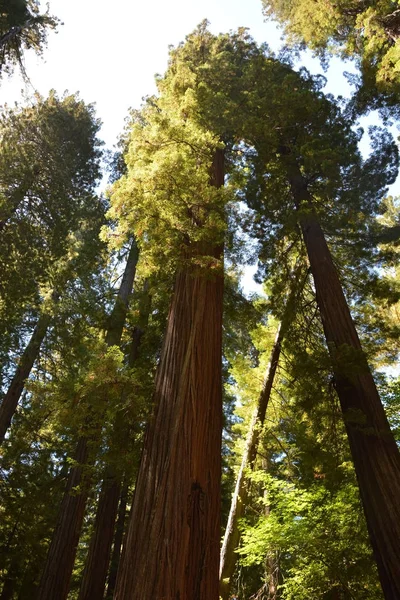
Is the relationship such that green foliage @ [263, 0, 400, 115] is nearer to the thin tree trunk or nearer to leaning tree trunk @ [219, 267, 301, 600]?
leaning tree trunk @ [219, 267, 301, 600]

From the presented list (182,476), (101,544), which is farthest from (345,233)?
(101,544)

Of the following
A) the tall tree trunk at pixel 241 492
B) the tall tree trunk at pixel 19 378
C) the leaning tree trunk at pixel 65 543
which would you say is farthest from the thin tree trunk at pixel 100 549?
the tall tree trunk at pixel 19 378

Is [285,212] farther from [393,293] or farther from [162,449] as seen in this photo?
[162,449]

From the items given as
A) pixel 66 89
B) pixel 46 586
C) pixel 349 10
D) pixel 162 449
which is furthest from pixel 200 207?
pixel 66 89

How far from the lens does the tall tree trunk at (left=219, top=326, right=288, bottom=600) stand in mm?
6809

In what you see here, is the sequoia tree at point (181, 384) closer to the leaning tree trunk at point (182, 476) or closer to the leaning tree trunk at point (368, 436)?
the leaning tree trunk at point (182, 476)

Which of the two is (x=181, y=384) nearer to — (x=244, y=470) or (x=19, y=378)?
(x=244, y=470)

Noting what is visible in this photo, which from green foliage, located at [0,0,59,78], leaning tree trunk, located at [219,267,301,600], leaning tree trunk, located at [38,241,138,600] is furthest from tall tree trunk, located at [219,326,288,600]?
green foliage, located at [0,0,59,78]

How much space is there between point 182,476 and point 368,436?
9.30ft

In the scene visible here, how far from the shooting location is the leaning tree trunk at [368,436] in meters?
4.38

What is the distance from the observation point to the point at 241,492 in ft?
25.2

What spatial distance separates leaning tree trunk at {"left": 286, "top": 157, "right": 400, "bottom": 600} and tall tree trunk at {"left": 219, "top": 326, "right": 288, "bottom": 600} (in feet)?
6.15

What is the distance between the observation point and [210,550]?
10.5 feet

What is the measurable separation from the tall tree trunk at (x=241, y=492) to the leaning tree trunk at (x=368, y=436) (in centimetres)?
187
